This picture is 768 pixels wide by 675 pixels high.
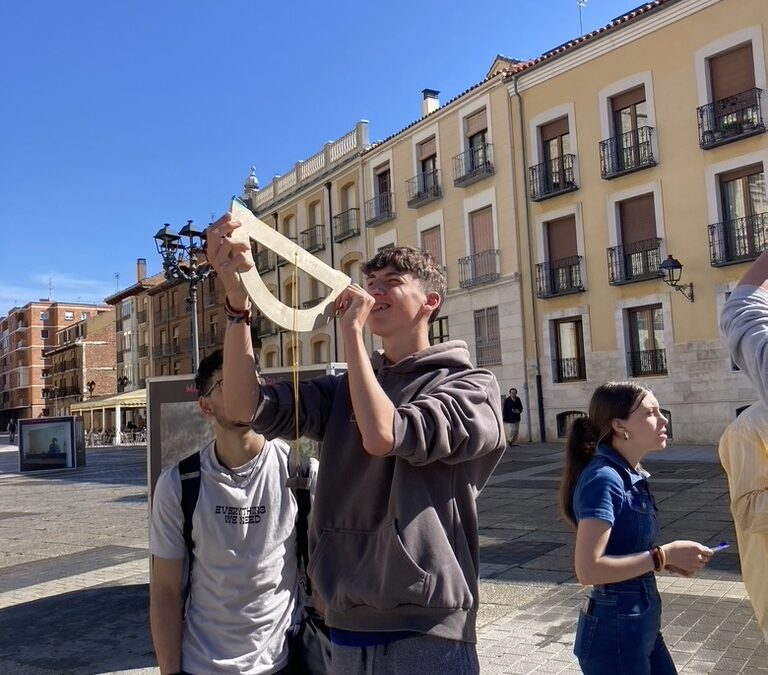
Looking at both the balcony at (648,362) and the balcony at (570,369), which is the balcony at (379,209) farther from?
the balcony at (648,362)

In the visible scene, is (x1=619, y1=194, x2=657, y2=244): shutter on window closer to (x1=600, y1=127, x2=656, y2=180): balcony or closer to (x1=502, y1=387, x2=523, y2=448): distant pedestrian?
(x1=600, y1=127, x2=656, y2=180): balcony

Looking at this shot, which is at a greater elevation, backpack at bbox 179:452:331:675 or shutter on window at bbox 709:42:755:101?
shutter on window at bbox 709:42:755:101

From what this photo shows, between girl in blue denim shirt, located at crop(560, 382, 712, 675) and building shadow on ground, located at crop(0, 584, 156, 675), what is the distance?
3.21 metres

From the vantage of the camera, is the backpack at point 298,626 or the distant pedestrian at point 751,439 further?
the backpack at point 298,626

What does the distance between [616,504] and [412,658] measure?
40.9 inches

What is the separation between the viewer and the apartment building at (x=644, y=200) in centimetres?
1844

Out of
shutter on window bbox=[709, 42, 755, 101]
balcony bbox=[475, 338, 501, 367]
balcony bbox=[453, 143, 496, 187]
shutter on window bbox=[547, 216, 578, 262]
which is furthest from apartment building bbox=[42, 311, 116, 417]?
shutter on window bbox=[709, 42, 755, 101]

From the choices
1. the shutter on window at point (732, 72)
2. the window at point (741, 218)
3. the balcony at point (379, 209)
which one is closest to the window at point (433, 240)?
the balcony at point (379, 209)

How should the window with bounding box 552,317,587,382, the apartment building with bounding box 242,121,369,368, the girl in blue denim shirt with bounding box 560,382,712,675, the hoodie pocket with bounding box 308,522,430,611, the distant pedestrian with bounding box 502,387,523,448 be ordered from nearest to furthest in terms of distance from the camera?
the hoodie pocket with bounding box 308,522,430,611 → the girl in blue denim shirt with bounding box 560,382,712,675 → the distant pedestrian with bounding box 502,387,523,448 → the window with bounding box 552,317,587,382 → the apartment building with bounding box 242,121,369,368

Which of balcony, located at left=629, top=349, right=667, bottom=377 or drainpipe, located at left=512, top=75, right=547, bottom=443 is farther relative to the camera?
drainpipe, located at left=512, top=75, right=547, bottom=443

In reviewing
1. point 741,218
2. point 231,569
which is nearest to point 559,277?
point 741,218

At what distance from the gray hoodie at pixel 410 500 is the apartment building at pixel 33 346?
10101cm

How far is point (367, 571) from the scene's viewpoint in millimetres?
1782

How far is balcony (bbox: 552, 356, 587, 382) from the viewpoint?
72.1ft
